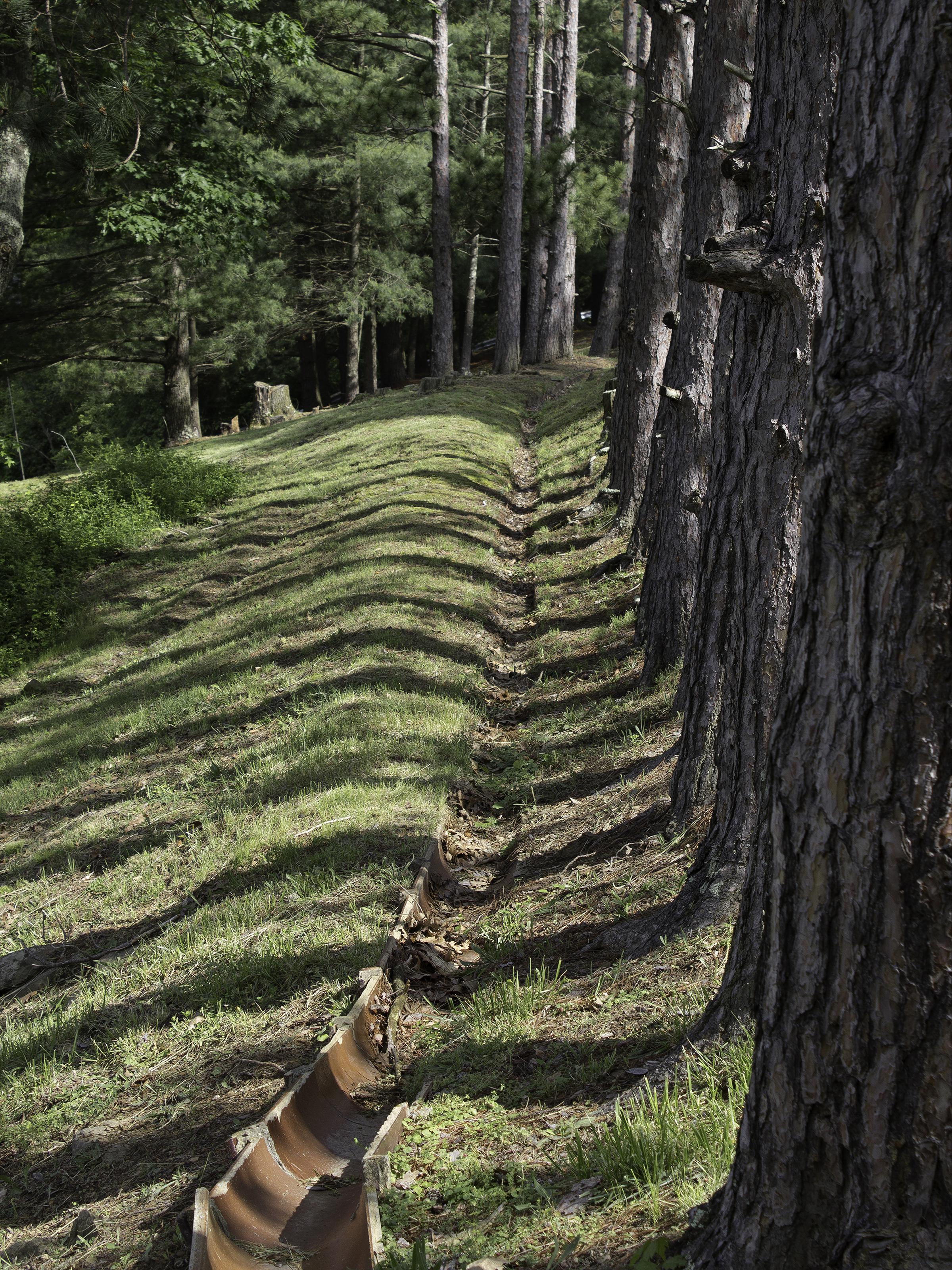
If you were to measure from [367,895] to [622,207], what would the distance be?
28715 millimetres

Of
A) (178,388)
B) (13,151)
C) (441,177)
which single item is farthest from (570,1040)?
(178,388)

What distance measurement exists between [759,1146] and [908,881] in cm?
70

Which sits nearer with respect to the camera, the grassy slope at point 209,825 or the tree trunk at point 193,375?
the grassy slope at point 209,825

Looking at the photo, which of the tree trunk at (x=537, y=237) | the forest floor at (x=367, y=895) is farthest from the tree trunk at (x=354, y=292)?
the forest floor at (x=367, y=895)

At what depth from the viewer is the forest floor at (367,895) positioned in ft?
9.63

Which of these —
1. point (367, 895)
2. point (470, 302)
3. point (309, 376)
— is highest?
point (470, 302)

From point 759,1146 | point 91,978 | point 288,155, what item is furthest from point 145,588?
point 288,155

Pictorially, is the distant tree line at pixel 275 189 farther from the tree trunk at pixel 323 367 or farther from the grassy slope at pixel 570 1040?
the grassy slope at pixel 570 1040

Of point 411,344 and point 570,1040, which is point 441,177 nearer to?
point 411,344

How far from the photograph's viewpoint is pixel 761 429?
3977 millimetres

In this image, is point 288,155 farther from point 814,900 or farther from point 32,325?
point 814,900

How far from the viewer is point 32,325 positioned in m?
19.6

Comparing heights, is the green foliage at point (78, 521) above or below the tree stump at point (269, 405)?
below

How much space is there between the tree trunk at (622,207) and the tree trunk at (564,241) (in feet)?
4.23
